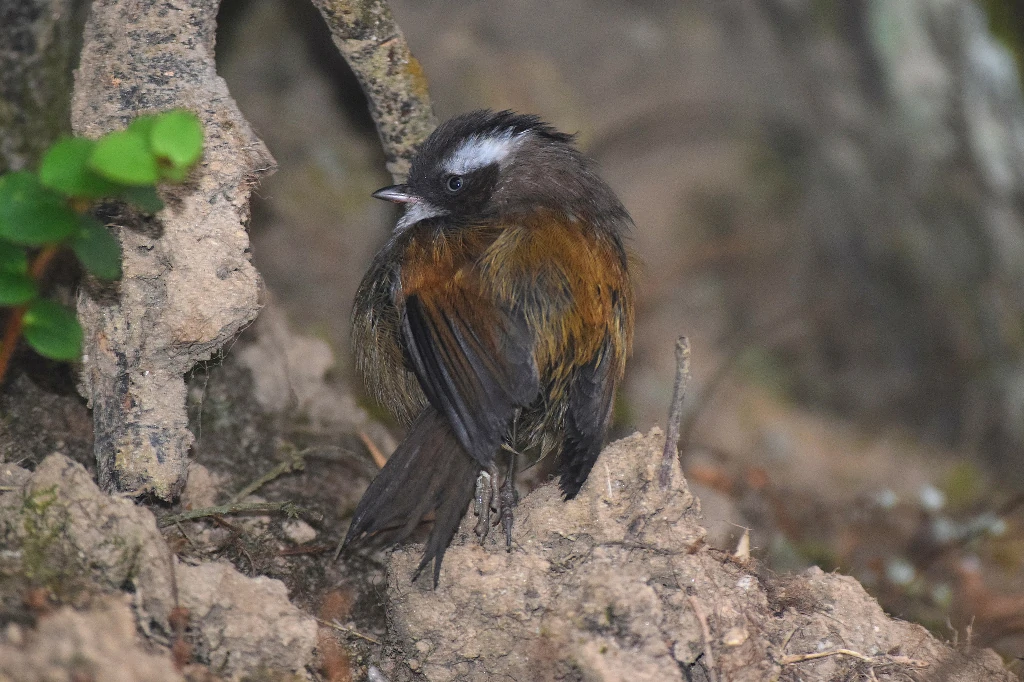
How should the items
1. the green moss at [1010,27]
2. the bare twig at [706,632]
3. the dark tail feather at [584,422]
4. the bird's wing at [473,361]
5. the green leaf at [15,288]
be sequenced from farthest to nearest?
1. the green moss at [1010,27]
2. the dark tail feather at [584,422]
3. the bird's wing at [473,361]
4. the bare twig at [706,632]
5. the green leaf at [15,288]

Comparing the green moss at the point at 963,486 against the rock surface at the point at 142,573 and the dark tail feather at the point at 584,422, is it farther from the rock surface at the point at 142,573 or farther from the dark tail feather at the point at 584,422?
the rock surface at the point at 142,573

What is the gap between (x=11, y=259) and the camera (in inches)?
101

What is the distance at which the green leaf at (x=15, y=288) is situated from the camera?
2527 mm

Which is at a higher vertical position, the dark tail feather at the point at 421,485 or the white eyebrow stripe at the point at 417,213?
the white eyebrow stripe at the point at 417,213

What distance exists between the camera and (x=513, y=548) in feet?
11.1

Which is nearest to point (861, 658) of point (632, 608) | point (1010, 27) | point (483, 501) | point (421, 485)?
point (632, 608)

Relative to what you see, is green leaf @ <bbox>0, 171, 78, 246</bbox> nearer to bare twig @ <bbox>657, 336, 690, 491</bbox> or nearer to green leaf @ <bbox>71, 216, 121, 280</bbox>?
green leaf @ <bbox>71, 216, 121, 280</bbox>

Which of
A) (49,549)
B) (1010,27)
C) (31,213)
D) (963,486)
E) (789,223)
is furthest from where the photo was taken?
(789,223)

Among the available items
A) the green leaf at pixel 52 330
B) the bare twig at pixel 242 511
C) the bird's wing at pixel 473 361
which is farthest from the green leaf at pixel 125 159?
the bare twig at pixel 242 511

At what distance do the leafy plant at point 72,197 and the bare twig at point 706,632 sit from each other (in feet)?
6.39

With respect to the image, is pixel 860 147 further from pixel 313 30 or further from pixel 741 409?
pixel 313 30

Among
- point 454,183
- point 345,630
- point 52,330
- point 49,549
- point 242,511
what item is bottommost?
point 49,549

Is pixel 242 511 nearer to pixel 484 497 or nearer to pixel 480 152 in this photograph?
pixel 484 497

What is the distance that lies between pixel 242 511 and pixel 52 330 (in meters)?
1.24
